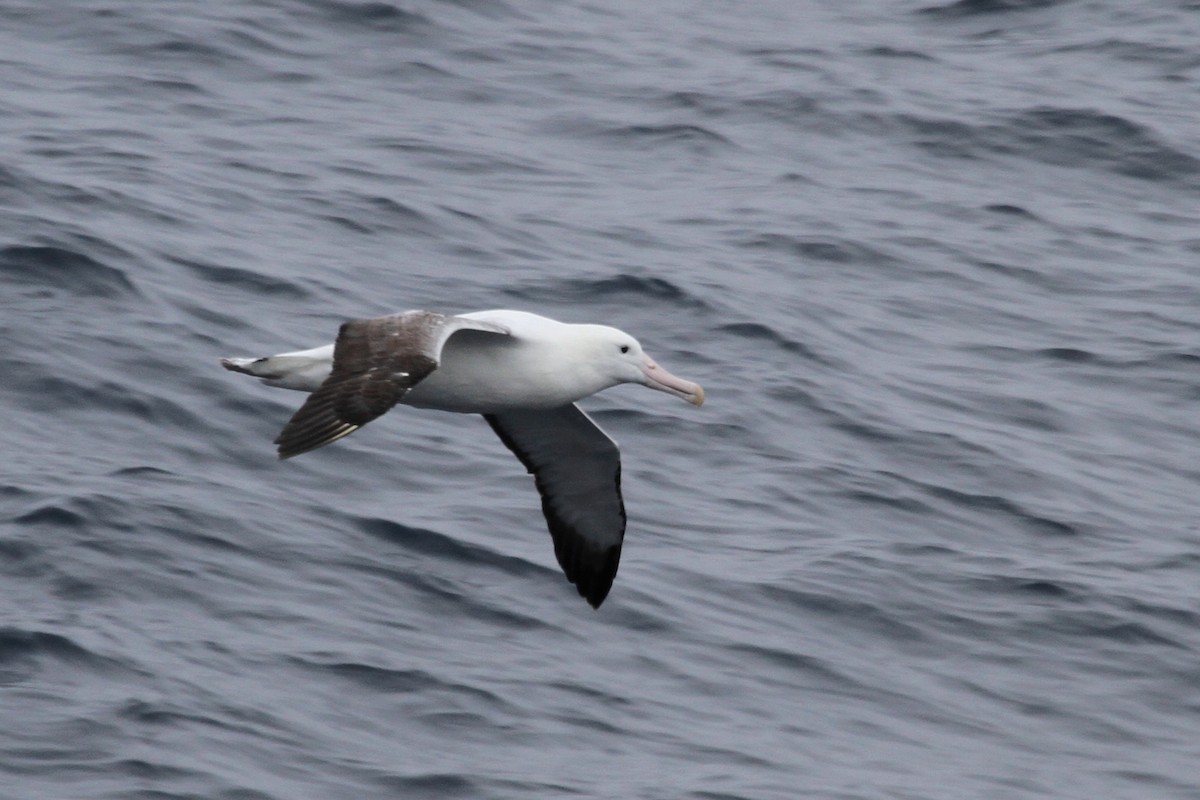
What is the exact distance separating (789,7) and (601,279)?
966 cm

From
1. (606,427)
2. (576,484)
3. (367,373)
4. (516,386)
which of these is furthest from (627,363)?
(606,427)

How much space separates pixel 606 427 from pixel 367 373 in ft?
13.8

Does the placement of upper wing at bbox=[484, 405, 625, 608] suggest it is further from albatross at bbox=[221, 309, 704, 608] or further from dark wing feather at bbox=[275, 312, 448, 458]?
dark wing feather at bbox=[275, 312, 448, 458]

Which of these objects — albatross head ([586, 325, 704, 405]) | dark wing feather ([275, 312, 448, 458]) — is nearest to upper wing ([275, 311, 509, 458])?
dark wing feather ([275, 312, 448, 458])

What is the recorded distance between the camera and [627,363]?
9.23 metres

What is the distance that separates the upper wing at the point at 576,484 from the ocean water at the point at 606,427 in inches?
14.4

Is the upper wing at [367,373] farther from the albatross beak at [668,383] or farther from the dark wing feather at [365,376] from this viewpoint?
the albatross beak at [668,383]

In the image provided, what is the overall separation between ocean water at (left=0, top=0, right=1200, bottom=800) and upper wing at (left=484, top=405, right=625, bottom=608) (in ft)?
1.20

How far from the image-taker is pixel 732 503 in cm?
1144

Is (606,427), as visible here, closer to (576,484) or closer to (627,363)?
(576,484)

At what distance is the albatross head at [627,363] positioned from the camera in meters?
9.19

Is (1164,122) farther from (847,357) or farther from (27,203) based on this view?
(27,203)

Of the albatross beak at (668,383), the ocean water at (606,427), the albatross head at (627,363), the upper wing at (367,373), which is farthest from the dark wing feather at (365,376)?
the ocean water at (606,427)

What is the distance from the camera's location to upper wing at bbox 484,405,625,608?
10047 millimetres
